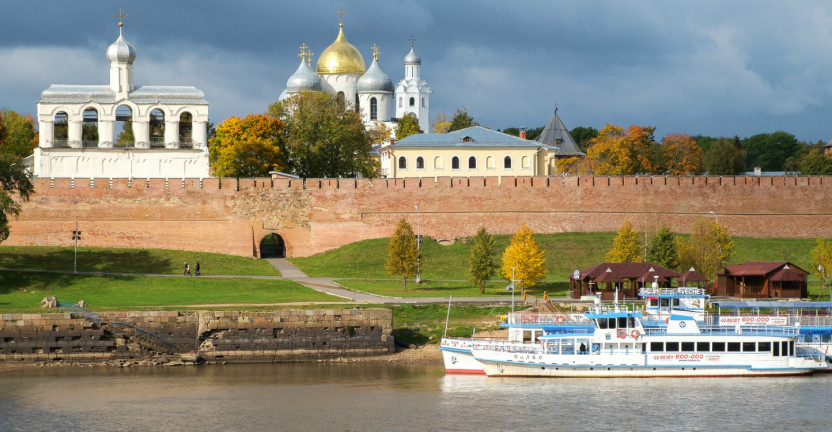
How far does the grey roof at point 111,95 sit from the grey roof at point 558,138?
35363 millimetres

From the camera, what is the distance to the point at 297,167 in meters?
78.7

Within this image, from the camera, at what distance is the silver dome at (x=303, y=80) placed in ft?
340

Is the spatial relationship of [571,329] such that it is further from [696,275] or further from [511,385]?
[696,275]

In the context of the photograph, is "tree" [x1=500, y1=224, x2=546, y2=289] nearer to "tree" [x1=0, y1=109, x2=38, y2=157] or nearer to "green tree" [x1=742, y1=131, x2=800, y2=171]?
"tree" [x1=0, y1=109, x2=38, y2=157]

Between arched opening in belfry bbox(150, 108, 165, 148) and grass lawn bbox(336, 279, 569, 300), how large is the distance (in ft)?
70.4

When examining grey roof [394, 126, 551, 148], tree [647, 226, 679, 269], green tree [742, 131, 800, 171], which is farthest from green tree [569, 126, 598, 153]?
tree [647, 226, 679, 269]

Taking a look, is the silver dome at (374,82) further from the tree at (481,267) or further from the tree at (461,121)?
the tree at (481,267)

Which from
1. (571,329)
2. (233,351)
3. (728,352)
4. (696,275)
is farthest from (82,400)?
(696,275)

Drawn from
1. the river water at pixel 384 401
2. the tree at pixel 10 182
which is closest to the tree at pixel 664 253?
the river water at pixel 384 401

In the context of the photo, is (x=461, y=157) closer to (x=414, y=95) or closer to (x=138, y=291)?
(x=138, y=291)

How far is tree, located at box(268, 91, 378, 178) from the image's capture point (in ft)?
255

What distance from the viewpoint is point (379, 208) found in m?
69.6

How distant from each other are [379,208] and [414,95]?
54899mm

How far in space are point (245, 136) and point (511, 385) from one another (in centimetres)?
3946
